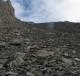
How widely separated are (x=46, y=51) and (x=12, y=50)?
5.15ft

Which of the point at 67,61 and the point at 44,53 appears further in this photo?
the point at 44,53

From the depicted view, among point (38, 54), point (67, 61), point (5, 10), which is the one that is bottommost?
point (67, 61)

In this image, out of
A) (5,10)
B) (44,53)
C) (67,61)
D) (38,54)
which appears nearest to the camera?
(67,61)

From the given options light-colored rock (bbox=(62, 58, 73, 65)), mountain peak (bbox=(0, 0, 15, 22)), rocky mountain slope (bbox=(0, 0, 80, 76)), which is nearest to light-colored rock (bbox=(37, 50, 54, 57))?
rocky mountain slope (bbox=(0, 0, 80, 76))

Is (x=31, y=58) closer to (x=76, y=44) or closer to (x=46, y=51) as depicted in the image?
(x=46, y=51)

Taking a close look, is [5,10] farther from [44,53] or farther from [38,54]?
[38,54]

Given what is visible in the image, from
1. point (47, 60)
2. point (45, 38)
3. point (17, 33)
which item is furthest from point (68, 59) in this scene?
point (17, 33)

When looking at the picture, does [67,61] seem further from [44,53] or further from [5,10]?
[5,10]

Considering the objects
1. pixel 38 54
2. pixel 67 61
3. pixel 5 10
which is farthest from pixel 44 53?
pixel 5 10

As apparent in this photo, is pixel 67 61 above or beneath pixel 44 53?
beneath

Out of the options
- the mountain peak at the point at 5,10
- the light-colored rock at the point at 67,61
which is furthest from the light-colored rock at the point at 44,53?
the mountain peak at the point at 5,10

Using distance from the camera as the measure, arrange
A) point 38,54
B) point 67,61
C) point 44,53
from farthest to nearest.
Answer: point 44,53 → point 38,54 → point 67,61

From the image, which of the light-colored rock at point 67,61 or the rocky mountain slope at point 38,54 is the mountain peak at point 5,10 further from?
the light-colored rock at point 67,61

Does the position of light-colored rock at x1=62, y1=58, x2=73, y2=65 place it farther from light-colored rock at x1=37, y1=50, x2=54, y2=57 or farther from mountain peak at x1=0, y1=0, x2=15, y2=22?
mountain peak at x1=0, y1=0, x2=15, y2=22
